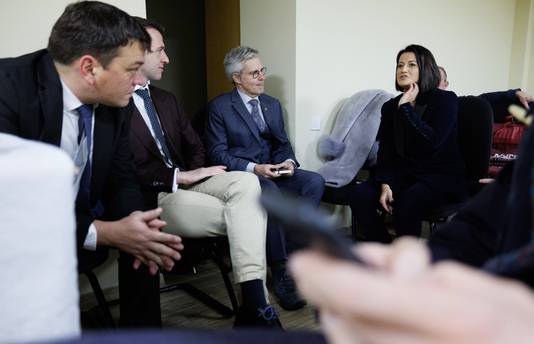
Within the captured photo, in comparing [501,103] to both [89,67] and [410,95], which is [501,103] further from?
[89,67]

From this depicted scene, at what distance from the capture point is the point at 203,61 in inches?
176

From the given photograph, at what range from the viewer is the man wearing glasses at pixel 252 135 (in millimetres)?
2371

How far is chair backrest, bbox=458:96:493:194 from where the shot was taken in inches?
82.5

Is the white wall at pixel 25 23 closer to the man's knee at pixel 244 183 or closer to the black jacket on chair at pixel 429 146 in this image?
the man's knee at pixel 244 183

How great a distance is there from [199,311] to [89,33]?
127cm

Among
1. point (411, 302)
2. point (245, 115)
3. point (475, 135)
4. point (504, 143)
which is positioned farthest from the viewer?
point (504, 143)

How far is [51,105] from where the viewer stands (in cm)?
123

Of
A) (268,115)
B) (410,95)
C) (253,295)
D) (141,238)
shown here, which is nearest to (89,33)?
(141,238)

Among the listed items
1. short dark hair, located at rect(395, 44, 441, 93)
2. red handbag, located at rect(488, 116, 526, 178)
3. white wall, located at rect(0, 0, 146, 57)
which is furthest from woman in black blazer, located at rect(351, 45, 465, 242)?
white wall, located at rect(0, 0, 146, 57)

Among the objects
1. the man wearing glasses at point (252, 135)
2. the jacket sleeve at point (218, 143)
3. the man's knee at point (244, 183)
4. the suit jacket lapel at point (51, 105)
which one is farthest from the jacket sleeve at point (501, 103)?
the suit jacket lapel at point (51, 105)

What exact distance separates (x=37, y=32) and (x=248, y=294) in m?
1.37

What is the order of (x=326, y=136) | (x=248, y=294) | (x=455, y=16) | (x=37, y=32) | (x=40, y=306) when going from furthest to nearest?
(x=455, y=16), (x=326, y=136), (x=37, y=32), (x=248, y=294), (x=40, y=306)

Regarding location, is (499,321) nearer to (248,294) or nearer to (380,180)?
(248,294)

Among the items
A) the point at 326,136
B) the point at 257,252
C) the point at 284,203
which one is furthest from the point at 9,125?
the point at 326,136
